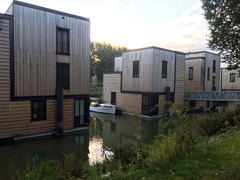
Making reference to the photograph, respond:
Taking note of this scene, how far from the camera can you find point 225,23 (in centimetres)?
1164

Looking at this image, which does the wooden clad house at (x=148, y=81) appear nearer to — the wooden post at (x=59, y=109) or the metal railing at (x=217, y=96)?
the metal railing at (x=217, y=96)

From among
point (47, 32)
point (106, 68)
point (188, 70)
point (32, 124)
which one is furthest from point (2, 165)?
point (106, 68)

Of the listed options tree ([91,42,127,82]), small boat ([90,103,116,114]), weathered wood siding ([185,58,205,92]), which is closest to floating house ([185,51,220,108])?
weathered wood siding ([185,58,205,92])

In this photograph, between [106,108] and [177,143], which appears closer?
[177,143]

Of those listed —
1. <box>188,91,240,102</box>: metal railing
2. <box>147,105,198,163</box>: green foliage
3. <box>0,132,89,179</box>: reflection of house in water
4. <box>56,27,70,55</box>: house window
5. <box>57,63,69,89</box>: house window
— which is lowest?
<box>0,132,89,179</box>: reflection of house in water

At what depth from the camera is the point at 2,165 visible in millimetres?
8281

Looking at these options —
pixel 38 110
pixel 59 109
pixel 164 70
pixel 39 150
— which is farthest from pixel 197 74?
pixel 39 150

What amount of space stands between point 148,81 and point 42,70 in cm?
1042

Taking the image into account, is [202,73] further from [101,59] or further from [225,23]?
[101,59]

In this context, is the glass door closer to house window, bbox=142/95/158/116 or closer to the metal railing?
house window, bbox=142/95/158/116

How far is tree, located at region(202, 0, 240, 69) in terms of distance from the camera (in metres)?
11.2

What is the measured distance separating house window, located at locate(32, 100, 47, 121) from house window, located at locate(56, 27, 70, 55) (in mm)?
3604

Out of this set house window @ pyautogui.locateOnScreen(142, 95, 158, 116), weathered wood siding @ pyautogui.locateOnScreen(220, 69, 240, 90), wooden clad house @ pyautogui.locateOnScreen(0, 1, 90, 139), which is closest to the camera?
wooden clad house @ pyautogui.locateOnScreen(0, 1, 90, 139)

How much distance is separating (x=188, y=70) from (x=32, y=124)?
2155 cm
